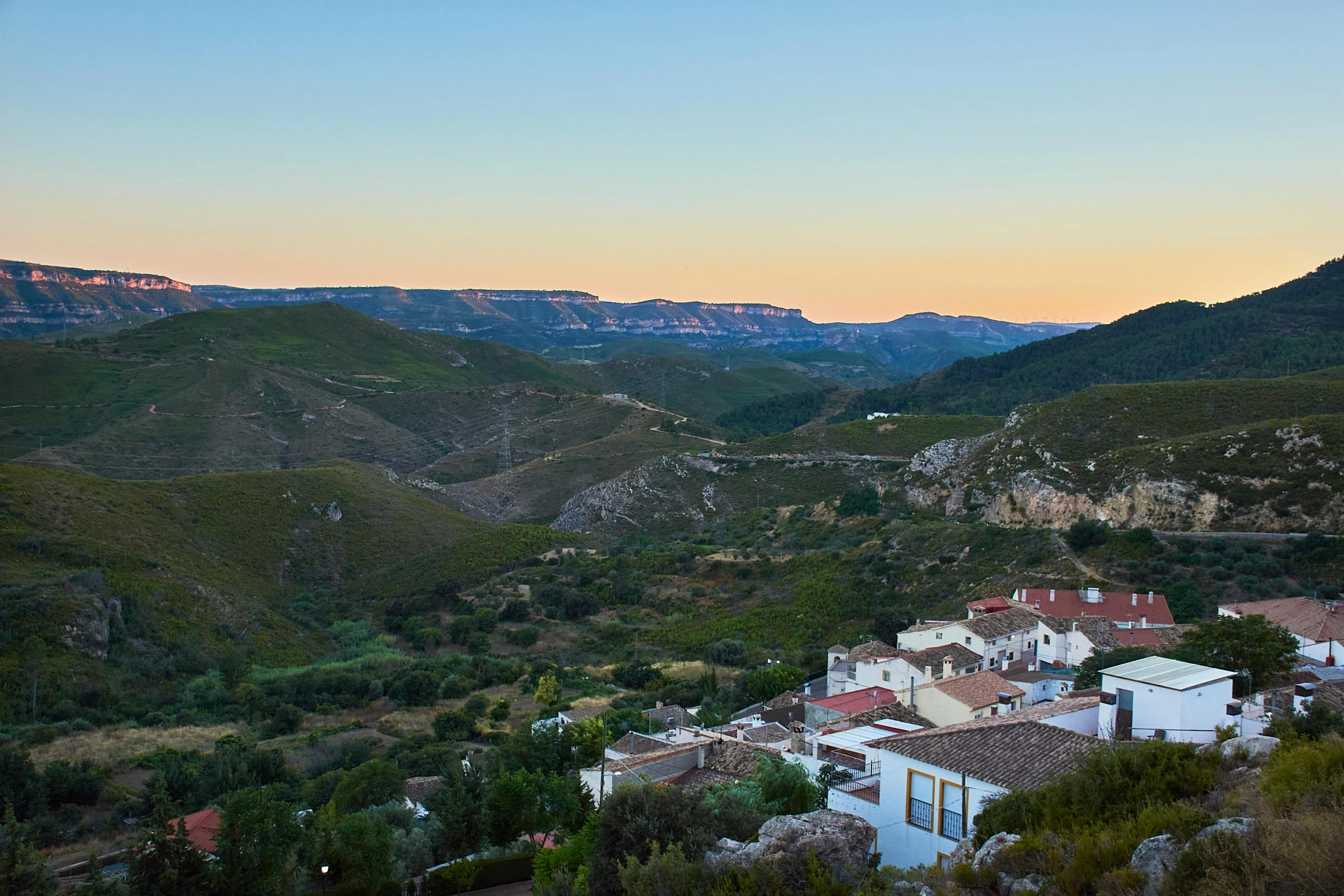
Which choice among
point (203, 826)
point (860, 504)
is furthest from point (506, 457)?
point (203, 826)

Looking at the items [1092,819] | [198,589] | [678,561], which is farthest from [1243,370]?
[1092,819]

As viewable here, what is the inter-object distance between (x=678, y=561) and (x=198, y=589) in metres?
24.9

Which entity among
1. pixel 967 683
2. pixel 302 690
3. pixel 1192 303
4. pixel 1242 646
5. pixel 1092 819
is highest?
pixel 1192 303

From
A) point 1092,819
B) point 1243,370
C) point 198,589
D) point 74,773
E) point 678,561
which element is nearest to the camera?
point 1092,819

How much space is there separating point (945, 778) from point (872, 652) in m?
17.1

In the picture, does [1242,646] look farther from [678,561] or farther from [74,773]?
[678,561]

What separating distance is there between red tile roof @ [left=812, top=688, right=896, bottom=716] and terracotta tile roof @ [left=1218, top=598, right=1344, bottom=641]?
911 centimetres

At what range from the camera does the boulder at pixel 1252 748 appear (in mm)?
9242

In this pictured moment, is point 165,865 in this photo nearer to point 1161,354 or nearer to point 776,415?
point 1161,354

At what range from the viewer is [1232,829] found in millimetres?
6820

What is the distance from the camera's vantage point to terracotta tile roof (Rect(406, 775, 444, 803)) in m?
22.9

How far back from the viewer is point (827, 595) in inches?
1742

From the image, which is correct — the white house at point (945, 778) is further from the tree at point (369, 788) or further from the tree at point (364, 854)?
the tree at point (369, 788)

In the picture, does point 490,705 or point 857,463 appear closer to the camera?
point 490,705
